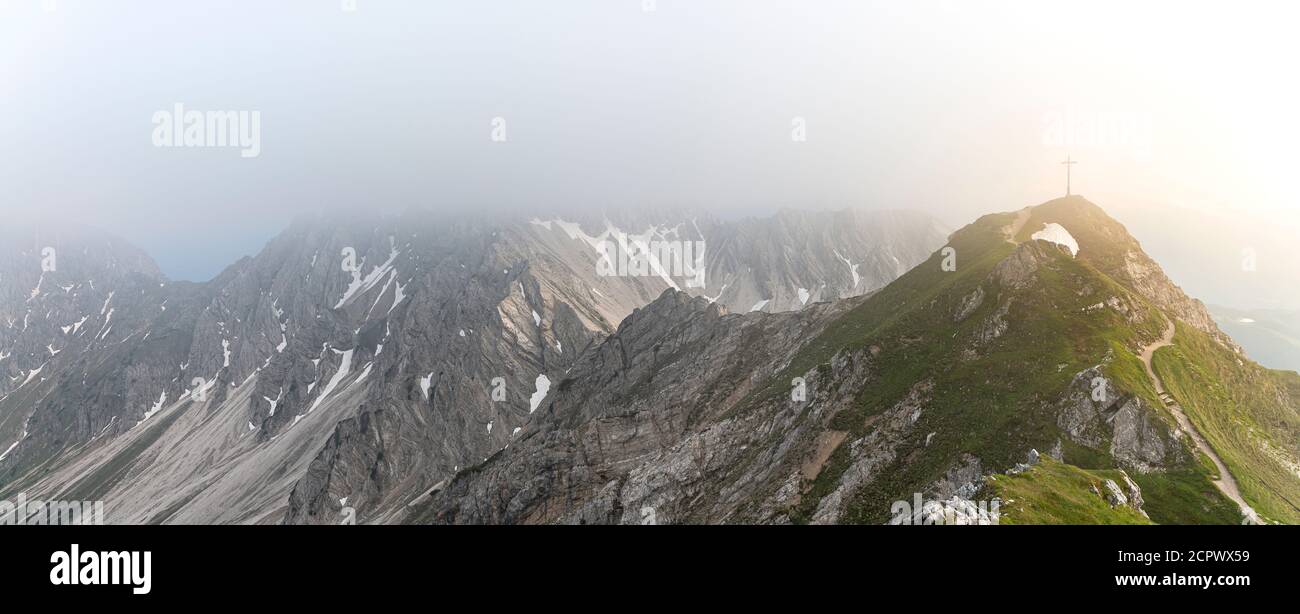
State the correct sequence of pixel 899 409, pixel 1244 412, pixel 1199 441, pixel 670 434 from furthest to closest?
1. pixel 670 434
2. pixel 899 409
3. pixel 1244 412
4. pixel 1199 441

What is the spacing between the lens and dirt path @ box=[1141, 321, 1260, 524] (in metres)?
45.2

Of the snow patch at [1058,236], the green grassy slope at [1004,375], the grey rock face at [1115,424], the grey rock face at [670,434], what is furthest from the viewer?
the snow patch at [1058,236]

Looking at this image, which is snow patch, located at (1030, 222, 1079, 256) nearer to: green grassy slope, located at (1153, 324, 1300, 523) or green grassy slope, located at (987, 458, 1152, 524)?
green grassy slope, located at (1153, 324, 1300, 523)

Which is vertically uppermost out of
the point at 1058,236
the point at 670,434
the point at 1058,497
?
the point at 1058,236

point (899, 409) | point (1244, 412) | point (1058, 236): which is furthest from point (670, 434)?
point (1244, 412)

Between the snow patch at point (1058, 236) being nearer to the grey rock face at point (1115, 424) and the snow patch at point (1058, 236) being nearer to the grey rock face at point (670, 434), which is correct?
the grey rock face at point (670, 434)

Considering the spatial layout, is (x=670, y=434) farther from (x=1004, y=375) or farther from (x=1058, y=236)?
(x=1058, y=236)

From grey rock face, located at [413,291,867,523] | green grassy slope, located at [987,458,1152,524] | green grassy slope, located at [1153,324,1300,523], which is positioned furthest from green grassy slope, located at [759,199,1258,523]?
grey rock face, located at [413,291,867,523]

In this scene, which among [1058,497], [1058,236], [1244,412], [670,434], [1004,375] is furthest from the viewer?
[670,434]

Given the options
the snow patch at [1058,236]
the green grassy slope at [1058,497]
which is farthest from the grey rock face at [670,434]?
the snow patch at [1058,236]

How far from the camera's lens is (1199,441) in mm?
51719

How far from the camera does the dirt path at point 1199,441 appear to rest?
45156 millimetres
